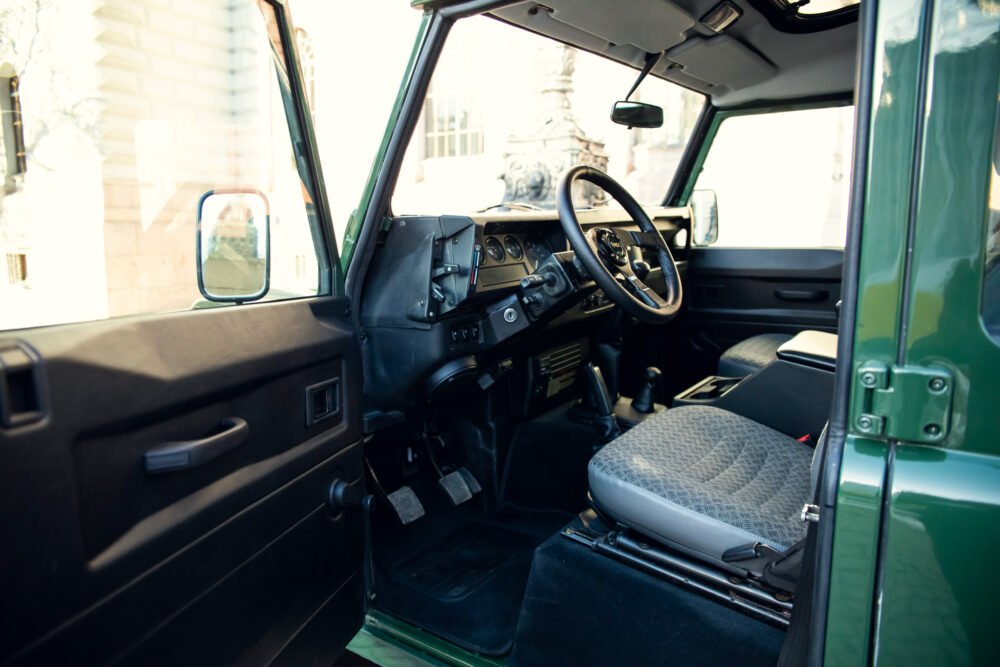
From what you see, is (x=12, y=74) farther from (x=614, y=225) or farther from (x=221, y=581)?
(x=614, y=225)

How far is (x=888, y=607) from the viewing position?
837mm

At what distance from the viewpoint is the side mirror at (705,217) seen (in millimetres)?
3580

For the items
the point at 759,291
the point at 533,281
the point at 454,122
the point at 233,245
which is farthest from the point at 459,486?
the point at 454,122

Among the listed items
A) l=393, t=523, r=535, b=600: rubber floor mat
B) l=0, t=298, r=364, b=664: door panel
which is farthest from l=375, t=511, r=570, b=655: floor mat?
l=0, t=298, r=364, b=664: door panel

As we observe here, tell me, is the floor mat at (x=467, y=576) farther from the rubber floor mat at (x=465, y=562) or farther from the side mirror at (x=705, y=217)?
the side mirror at (x=705, y=217)

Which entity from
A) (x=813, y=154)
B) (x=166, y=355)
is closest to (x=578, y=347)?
(x=166, y=355)

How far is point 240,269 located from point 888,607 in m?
1.27

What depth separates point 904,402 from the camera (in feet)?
2.67

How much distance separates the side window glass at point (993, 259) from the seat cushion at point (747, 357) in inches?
80.0

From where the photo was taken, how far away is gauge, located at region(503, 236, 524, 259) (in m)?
2.26

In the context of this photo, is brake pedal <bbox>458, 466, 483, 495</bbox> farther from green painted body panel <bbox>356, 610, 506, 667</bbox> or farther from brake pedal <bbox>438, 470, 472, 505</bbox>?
green painted body panel <bbox>356, 610, 506, 667</bbox>

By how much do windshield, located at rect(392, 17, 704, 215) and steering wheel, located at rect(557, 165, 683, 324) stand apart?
288 inches

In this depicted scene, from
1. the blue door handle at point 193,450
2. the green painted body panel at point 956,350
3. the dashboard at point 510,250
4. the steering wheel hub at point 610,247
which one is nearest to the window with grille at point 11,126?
the blue door handle at point 193,450

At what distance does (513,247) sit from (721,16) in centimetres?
96
